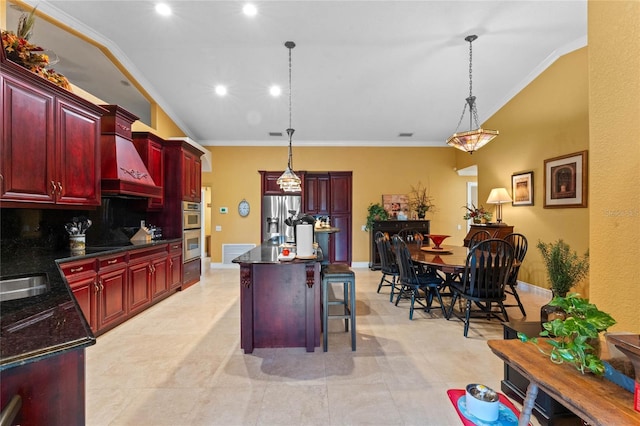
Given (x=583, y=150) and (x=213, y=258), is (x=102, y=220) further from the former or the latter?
(x=583, y=150)

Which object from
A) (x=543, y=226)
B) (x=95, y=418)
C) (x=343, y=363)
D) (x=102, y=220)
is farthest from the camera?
(x=543, y=226)

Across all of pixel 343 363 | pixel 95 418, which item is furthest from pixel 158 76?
pixel 343 363

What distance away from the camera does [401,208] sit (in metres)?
6.91

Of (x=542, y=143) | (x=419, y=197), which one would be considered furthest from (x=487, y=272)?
(x=419, y=197)

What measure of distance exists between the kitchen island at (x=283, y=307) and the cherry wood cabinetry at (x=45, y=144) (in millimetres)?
1912

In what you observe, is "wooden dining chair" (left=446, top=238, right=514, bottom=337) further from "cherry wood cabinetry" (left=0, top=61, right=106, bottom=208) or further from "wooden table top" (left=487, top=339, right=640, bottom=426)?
"cherry wood cabinetry" (left=0, top=61, right=106, bottom=208)

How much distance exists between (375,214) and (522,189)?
2.83 m

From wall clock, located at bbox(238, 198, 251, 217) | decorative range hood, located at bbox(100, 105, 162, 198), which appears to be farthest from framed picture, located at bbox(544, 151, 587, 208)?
decorative range hood, located at bbox(100, 105, 162, 198)

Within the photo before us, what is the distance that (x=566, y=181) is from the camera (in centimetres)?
413

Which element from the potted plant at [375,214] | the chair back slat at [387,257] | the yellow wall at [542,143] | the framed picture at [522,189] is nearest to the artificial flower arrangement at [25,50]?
the chair back slat at [387,257]

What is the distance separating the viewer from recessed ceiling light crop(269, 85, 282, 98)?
16.1 feet

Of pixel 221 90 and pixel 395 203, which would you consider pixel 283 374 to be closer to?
pixel 221 90

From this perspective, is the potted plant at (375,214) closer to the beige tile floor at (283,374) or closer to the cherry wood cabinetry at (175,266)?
the beige tile floor at (283,374)

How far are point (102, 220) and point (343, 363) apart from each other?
3.62 meters
